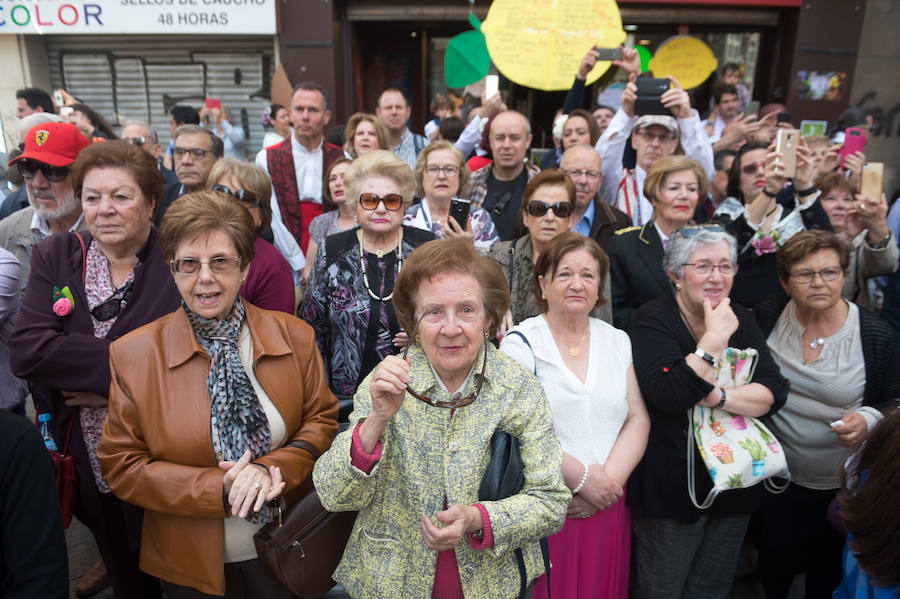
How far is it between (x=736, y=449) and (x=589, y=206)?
1.78m

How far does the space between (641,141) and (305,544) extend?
11.2 feet

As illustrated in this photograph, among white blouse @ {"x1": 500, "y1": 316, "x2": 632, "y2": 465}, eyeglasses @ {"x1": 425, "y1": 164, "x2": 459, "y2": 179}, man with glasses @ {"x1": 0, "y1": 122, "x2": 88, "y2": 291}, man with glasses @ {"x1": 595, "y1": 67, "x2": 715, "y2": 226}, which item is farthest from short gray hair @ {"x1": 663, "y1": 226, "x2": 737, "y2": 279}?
man with glasses @ {"x1": 0, "y1": 122, "x2": 88, "y2": 291}

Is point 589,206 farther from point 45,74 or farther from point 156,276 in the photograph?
point 45,74

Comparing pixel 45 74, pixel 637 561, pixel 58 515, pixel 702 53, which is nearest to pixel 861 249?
pixel 637 561

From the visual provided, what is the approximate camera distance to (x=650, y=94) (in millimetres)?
3846

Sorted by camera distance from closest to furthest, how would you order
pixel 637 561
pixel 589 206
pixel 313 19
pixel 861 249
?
pixel 637 561 < pixel 861 249 < pixel 589 206 < pixel 313 19

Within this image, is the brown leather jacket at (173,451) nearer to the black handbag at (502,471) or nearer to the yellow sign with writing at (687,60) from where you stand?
the black handbag at (502,471)

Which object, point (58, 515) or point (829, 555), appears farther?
point (829, 555)

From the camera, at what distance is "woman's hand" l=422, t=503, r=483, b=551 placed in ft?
5.42

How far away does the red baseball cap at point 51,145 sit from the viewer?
2.95m

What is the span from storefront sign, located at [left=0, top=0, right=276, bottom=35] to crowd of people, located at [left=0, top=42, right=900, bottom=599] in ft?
18.9

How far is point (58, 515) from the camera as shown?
1560 millimetres

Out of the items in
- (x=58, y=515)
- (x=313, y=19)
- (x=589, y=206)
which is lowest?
(x=58, y=515)

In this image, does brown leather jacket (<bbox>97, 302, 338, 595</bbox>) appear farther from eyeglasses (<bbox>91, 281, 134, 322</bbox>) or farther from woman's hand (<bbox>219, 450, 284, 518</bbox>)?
eyeglasses (<bbox>91, 281, 134, 322</bbox>)
